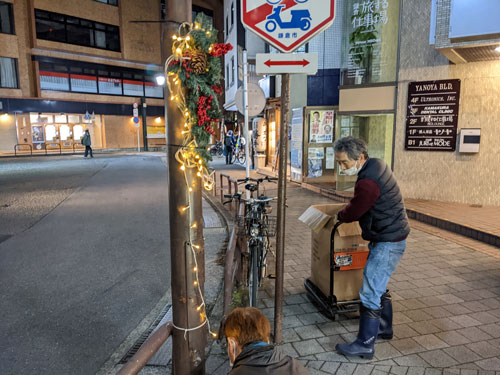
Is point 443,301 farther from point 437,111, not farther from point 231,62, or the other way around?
point 231,62

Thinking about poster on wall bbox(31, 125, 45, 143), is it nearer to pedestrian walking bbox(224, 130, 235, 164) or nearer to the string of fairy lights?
pedestrian walking bbox(224, 130, 235, 164)

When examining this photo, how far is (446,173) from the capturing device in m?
8.70

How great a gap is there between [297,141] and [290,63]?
10.2 m

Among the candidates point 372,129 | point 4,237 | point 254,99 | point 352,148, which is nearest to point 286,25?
point 352,148

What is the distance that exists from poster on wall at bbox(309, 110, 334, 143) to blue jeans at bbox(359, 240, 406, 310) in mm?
9520

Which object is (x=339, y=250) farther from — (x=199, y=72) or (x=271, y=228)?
(x=199, y=72)

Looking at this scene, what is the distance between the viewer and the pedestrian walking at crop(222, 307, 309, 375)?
1722mm

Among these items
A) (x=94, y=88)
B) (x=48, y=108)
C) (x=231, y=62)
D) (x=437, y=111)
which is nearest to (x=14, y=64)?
(x=48, y=108)

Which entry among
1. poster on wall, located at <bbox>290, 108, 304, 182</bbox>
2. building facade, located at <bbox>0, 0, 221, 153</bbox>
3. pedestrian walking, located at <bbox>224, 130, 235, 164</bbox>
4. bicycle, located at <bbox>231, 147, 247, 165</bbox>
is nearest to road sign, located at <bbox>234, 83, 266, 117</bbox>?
poster on wall, located at <bbox>290, 108, 304, 182</bbox>

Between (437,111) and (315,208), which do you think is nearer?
(315,208)

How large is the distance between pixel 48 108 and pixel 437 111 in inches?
1279

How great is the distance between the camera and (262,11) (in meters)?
2.97

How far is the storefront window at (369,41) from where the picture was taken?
30.3ft

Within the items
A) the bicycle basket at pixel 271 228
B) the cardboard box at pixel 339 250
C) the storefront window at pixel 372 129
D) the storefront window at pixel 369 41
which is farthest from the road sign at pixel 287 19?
the storefront window at pixel 372 129
